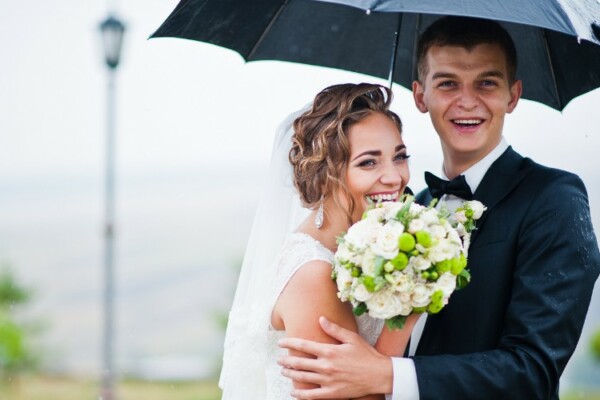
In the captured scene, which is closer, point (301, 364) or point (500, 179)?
point (301, 364)

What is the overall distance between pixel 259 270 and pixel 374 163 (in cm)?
63

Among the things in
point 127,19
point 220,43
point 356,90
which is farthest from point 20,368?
point 356,90

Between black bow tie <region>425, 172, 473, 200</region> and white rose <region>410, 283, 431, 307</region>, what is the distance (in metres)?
0.81

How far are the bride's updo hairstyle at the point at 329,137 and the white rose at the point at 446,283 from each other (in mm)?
612

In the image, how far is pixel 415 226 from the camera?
2.87 m

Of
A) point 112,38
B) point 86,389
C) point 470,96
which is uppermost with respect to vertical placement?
point 112,38

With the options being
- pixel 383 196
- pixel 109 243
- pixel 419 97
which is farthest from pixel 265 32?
pixel 109 243

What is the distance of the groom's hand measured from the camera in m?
3.04

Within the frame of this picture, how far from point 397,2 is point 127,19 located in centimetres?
801

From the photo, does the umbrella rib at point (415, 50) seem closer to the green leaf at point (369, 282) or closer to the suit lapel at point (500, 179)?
the suit lapel at point (500, 179)

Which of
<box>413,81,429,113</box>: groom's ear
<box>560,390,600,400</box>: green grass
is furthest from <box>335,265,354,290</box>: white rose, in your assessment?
<box>560,390,600,400</box>: green grass

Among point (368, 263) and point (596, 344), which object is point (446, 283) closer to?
point (368, 263)

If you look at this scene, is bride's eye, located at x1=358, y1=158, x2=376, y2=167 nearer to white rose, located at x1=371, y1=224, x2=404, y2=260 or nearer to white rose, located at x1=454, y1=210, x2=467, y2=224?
white rose, located at x1=454, y1=210, x2=467, y2=224

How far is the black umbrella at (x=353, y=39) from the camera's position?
4043 mm
